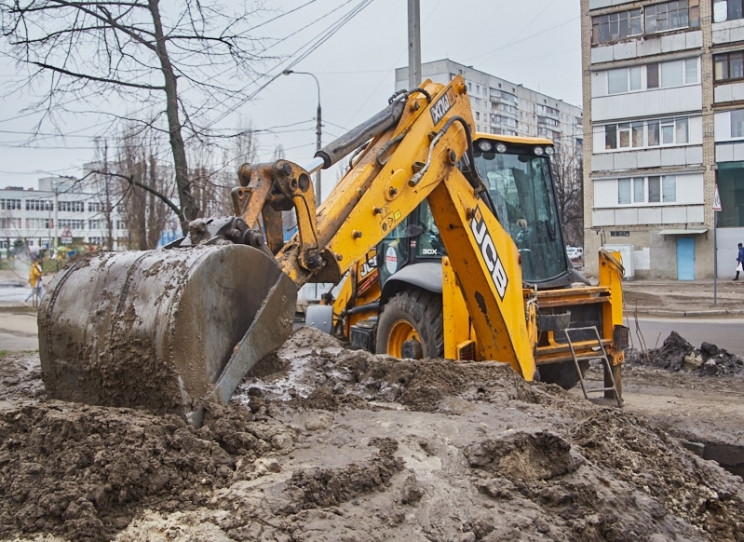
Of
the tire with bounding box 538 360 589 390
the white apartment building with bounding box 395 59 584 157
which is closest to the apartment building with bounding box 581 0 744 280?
the tire with bounding box 538 360 589 390

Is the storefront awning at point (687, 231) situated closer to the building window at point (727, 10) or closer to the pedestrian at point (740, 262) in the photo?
the pedestrian at point (740, 262)

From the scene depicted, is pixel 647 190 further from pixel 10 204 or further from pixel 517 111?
pixel 10 204

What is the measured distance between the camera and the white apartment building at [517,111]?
66.0 metres

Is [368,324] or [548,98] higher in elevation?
[548,98]

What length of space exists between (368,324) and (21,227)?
3040 inches

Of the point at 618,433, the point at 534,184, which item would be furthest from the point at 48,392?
the point at 534,184

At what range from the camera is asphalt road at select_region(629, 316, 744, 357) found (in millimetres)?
12391

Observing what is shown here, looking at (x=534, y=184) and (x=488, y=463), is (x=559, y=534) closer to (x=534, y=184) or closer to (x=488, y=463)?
(x=488, y=463)

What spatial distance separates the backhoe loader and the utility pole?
6.07 metres

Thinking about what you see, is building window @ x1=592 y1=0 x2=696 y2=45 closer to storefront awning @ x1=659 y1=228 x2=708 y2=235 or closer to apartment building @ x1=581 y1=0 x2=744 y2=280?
apartment building @ x1=581 y1=0 x2=744 y2=280

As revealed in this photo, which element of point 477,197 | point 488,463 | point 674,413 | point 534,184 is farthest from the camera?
point 534,184

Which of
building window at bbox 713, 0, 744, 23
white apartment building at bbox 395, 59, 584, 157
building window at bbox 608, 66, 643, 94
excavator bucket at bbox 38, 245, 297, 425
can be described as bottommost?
excavator bucket at bbox 38, 245, 297, 425

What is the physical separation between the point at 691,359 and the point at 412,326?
16.1ft

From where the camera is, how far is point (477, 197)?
558cm
